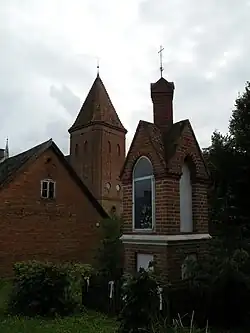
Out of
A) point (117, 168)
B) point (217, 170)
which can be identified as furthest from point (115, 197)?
point (217, 170)

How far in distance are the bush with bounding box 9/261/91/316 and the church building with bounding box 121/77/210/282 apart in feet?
6.04

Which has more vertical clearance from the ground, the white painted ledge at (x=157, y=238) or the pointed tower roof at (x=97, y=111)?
the pointed tower roof at (x=97, y=111)

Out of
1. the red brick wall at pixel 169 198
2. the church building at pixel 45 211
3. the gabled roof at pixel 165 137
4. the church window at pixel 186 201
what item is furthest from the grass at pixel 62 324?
the church building at pixel 45 211

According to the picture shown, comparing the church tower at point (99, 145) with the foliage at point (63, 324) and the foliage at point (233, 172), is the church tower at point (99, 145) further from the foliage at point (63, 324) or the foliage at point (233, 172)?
the foliage at point (63, 324)

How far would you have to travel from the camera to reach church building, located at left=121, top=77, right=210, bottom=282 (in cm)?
953

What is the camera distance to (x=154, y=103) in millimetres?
10688

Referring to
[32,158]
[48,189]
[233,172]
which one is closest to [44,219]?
[48,189]

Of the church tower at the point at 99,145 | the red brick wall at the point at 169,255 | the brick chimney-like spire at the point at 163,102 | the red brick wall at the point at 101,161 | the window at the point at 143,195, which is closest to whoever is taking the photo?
the red brick wall at the point at 169,255

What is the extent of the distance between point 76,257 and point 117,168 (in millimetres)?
28193

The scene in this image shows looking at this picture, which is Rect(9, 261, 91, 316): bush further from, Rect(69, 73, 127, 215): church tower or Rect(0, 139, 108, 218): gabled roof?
Rect(69, 73, 127, 215): church tower

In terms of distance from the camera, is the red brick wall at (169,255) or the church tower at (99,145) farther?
the church tower at (99,145)

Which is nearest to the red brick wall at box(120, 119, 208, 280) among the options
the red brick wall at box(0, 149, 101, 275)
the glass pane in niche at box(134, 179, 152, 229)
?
the glass pane in niche at box(134, 179, 152, 229)

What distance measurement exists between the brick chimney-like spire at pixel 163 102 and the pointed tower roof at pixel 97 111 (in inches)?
1511

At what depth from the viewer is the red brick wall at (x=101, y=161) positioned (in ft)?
160
